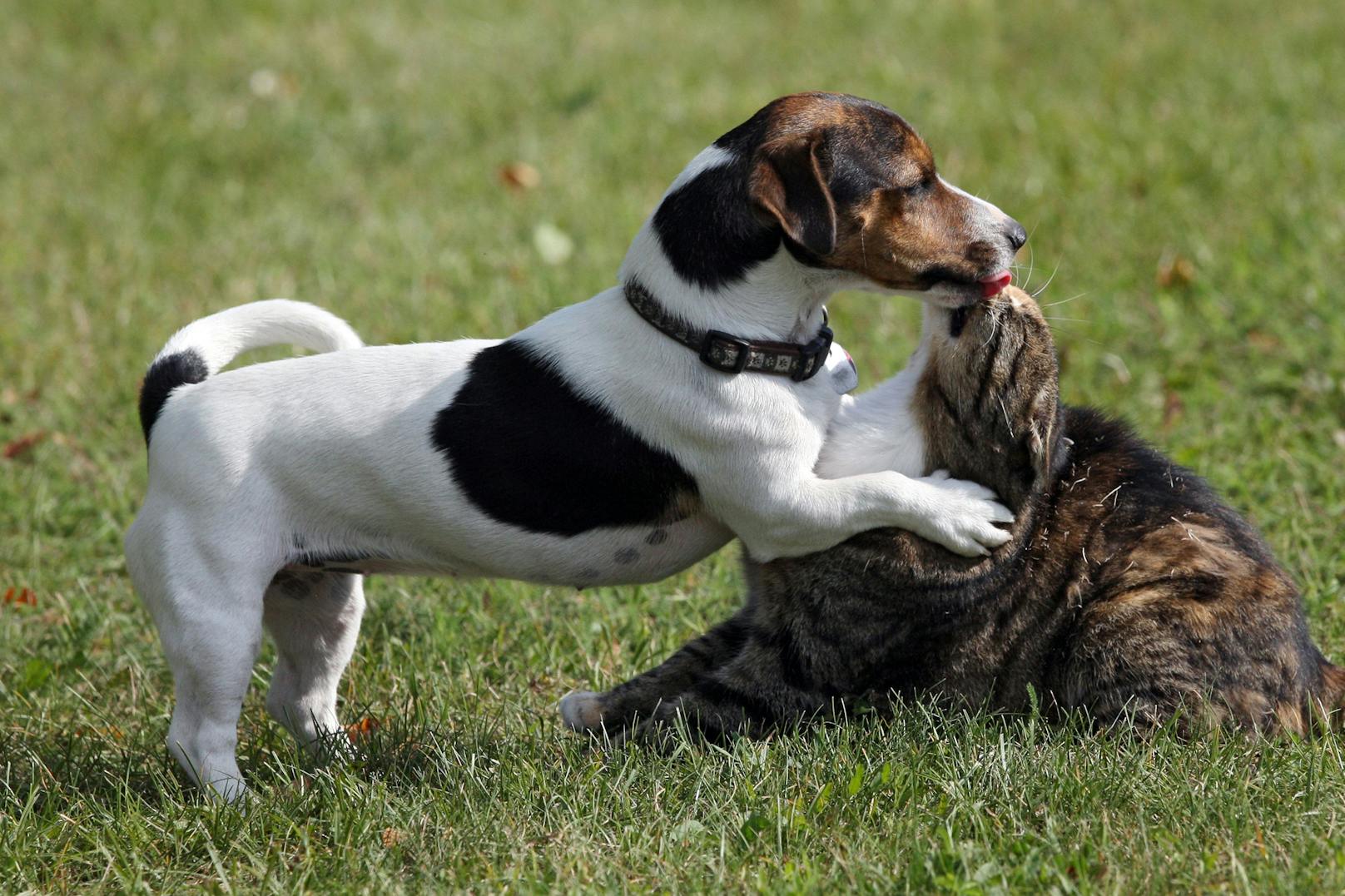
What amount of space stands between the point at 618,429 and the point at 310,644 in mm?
1188

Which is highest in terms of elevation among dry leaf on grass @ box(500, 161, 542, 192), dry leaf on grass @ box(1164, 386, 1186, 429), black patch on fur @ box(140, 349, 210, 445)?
black patch on fur @ box(140, 349, 210, 445)

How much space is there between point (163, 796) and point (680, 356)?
5.60 feet

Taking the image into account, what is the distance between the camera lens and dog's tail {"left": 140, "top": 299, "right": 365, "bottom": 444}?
4078 millimetres

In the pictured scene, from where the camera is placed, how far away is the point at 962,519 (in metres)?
3.76

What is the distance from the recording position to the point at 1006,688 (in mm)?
4039

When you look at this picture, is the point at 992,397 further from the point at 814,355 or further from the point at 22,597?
the point at 22,597

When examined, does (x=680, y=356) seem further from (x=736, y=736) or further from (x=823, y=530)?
(x=736, y=736)

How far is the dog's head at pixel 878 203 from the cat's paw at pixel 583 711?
4.42 ft

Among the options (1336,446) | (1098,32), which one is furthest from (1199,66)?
(1336,446)

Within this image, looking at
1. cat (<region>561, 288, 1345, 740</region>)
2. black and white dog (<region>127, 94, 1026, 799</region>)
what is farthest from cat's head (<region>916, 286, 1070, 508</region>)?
black and white dog (<region>127, 94, 1026, 799</region>)

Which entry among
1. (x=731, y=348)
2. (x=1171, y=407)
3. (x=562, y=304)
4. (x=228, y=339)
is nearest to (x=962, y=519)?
(x=731, y=348)

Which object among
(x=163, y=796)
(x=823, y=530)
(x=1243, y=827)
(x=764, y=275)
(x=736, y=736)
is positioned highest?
(x=764, y=275)

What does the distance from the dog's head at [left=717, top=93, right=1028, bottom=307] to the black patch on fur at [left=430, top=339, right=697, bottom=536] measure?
2.17ft

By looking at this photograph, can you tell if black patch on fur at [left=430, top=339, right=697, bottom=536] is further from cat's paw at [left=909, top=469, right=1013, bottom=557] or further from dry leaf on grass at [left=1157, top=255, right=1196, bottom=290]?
dry leaf on grass at [left=1157, top=255, right=1196, bottom=290]
